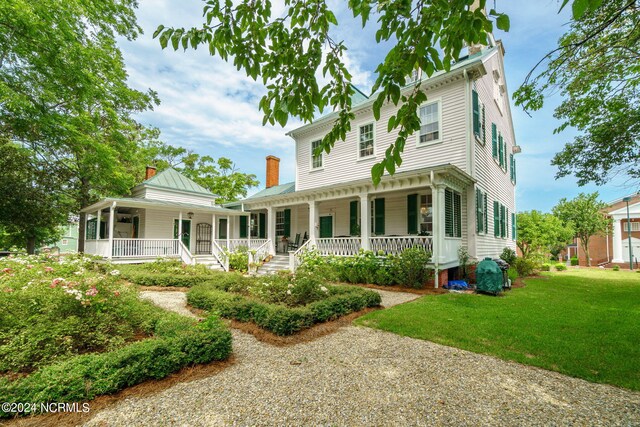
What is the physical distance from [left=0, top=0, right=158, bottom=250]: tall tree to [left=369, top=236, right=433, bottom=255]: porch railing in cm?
1402

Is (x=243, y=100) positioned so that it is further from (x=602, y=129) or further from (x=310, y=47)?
(x=602, y=129)

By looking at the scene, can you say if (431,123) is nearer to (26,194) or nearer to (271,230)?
(271,230)

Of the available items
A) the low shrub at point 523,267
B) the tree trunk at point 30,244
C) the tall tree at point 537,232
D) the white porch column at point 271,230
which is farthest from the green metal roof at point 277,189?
the tall tree at point 537,232

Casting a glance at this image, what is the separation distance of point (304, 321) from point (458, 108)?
9.86m

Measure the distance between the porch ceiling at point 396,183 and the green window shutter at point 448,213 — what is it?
356mm

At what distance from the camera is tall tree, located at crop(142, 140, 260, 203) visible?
29.3 meters

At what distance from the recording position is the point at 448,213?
32.5 ft

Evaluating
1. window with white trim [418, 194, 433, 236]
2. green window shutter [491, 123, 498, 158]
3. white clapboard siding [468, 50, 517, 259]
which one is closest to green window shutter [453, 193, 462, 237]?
white clapboard siding [468, 50, 517, 259]

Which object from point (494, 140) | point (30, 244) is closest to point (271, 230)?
point (494, 140)

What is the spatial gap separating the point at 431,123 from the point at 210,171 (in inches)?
944

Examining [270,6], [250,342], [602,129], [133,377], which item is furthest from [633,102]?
[133,377]

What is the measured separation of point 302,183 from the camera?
51.8 ft

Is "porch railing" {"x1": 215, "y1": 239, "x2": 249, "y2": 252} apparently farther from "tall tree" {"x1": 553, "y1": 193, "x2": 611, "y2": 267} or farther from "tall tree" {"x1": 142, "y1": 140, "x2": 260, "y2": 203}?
"tall tree" {"x1": 553, "y1": 193, "x2": 611, "y2": 267}

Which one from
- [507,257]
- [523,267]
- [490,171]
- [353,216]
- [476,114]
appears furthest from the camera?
[507,257]
